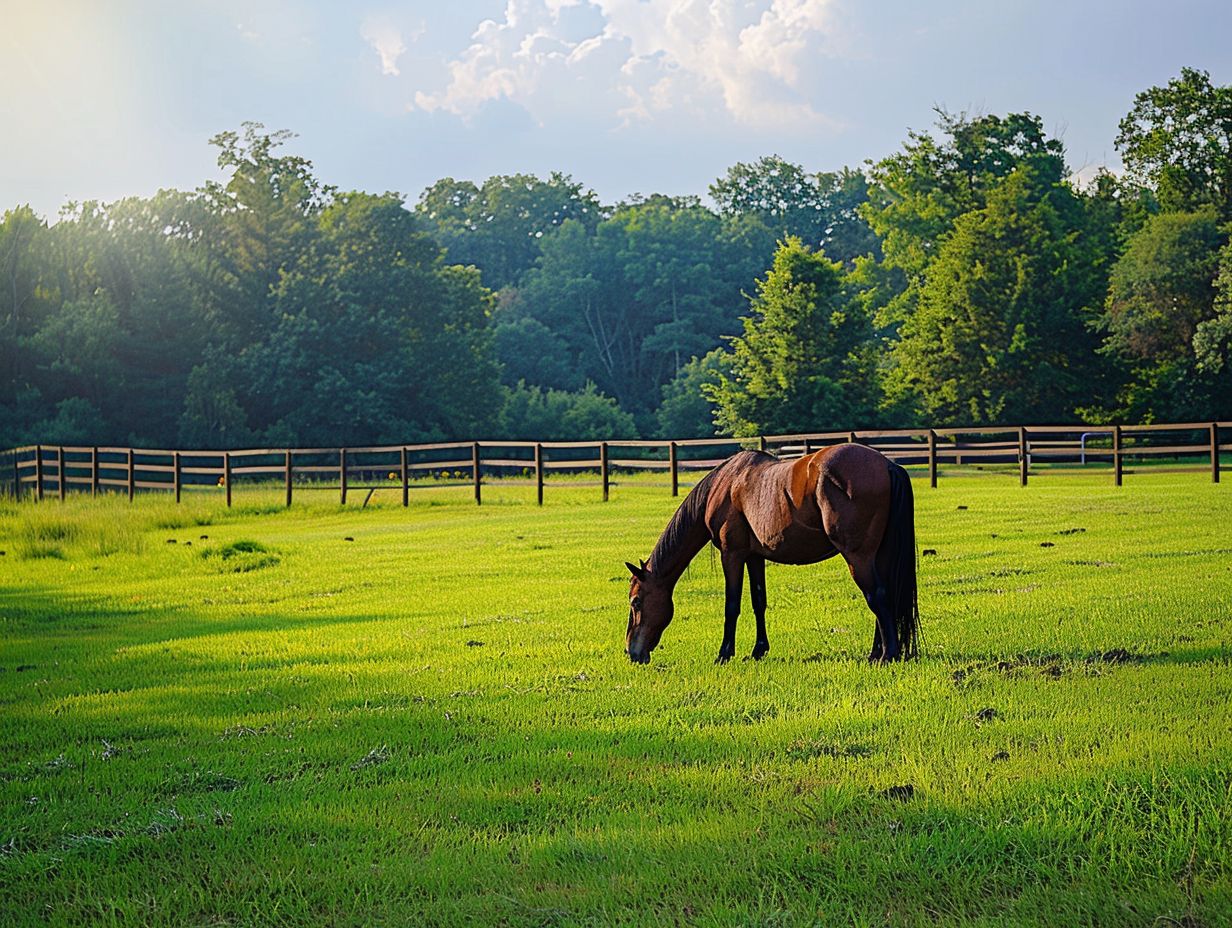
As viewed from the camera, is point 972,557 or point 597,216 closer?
point 972,557

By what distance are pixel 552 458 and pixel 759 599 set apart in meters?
53.1

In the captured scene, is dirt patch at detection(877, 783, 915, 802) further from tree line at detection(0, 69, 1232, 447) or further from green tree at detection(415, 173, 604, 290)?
green tree at detection(415, 173, 604, 290)

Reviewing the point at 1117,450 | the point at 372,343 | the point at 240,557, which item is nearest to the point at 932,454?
the point at 1117,450

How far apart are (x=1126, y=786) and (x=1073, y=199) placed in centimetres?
5901

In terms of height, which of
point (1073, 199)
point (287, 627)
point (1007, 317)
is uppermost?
point (1073, 199)

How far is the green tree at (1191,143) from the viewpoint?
49.4m

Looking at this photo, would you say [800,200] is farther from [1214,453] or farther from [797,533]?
[797,533]

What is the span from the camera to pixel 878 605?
26.6 feet

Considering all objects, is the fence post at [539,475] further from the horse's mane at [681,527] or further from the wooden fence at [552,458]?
the horse's mane at [681,527]

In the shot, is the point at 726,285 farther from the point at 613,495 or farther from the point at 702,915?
the point at 702,915

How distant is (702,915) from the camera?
13.0 ft

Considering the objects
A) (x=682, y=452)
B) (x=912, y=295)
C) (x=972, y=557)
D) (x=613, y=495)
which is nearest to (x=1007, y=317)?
(x=912, y=295)

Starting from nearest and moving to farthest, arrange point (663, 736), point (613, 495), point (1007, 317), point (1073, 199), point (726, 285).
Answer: point (663, 736)
point (613, 495)
point (1007, 317)
point (1073, 199)
point (726, 285)

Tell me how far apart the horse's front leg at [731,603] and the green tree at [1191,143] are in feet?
153
